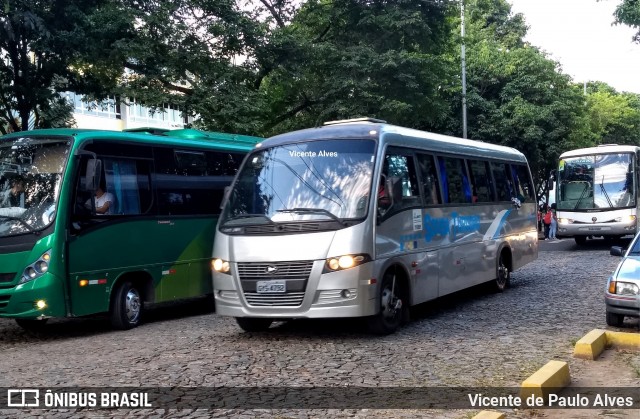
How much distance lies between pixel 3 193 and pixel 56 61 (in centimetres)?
786

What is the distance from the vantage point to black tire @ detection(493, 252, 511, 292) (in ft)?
44.2

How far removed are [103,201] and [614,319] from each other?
7178mm

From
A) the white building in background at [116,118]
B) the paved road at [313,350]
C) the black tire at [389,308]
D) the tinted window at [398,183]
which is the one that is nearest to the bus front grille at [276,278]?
the paved road at [313,350]

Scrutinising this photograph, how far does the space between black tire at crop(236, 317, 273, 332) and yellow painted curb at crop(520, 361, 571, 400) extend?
4.11m

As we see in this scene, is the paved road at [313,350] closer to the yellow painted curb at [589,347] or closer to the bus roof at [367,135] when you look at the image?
the yellow painted curb at [589,347]

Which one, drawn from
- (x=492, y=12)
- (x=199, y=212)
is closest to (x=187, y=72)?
(x=199, y=212)

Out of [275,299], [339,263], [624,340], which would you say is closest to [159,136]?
[275,299]

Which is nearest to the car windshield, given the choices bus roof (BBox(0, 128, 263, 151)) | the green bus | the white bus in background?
the green bus

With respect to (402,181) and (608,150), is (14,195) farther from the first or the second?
(608,150)

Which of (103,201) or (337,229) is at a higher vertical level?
(103,201)

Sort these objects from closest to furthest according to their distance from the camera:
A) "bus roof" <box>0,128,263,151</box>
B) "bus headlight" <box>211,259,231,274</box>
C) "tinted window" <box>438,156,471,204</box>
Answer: "bus headlight" <box>211,259,231,274</box>, "bus roof" <box>0,128,263,151</box>, "tinted window" <box>438,156,471,204</box>

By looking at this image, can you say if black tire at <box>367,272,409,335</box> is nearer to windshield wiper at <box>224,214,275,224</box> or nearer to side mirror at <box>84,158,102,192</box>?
windshield wiper at <box>224,214,275,224</box>

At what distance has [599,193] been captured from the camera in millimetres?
23406

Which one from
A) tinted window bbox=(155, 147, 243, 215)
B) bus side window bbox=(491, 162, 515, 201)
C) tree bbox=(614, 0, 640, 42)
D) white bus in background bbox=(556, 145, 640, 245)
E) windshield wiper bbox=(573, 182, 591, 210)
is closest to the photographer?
tinted window bbox=(155, 147, 243, 215)
